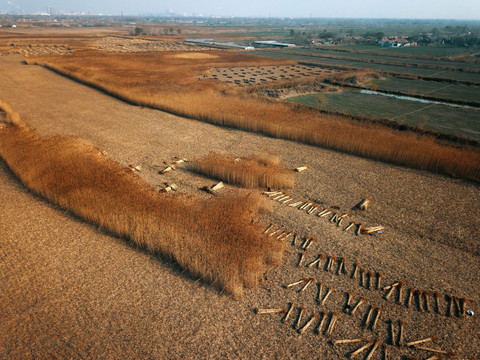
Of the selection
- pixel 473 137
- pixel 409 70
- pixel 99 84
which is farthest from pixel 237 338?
pixel 409 70

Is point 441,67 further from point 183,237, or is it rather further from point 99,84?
point 183,237

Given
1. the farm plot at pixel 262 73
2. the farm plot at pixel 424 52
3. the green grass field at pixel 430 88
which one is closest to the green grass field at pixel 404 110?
the green grass field at pixel 430 88

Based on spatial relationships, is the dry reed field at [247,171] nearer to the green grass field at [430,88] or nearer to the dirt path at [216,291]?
the dirt path at [216,291]

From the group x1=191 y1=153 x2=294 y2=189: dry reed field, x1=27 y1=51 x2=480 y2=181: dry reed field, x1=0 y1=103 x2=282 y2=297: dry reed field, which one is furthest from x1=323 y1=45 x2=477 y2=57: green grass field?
x1=0 y1=103 x2=282 y2=297: dry reed field

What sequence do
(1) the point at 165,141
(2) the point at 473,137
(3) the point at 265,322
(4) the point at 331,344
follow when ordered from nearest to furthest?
(4) the point at 331,344, (3) the point at 265,322, (1) the point at 165,141, (2) the point at 473,137

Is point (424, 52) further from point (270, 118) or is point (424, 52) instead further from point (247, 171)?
point (247, 171)

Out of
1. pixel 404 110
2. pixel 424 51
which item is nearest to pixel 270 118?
pixel 404 110
